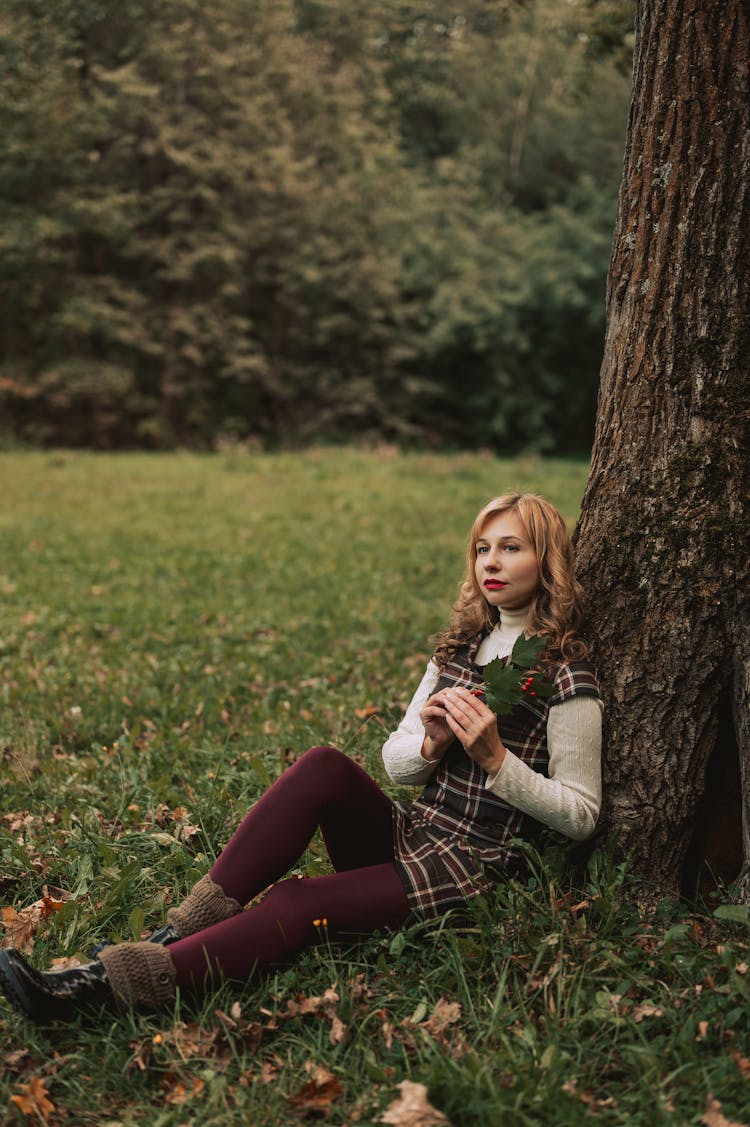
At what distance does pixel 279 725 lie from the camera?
463 cm

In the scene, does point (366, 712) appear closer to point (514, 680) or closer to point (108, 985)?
point (514, 680)

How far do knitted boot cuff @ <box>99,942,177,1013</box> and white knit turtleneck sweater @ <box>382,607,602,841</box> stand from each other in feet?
2.82

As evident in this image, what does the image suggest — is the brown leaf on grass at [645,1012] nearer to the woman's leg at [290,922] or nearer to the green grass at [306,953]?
the green grass at [306,953]

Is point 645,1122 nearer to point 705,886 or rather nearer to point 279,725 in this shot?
point 705,886

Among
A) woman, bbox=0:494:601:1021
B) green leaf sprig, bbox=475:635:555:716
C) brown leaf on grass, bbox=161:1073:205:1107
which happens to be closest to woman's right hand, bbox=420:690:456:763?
woman, bbox=0:494:601:1021

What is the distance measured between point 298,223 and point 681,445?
22.6 metres

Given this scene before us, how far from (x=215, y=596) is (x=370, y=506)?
16.7ft

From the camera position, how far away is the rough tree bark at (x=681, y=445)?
275cm

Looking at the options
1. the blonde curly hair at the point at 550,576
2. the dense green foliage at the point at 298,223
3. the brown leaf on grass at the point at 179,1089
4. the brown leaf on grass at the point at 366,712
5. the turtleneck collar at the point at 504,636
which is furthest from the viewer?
the dense green foliage at the point at 298,223

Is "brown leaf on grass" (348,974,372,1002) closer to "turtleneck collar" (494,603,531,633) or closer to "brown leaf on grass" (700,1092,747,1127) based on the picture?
"brown leaf on grass" (700,1092,747,1127)

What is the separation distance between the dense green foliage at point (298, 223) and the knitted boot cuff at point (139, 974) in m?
20.3

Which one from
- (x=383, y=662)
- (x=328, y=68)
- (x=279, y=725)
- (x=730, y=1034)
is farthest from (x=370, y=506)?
(x=328, y=68)

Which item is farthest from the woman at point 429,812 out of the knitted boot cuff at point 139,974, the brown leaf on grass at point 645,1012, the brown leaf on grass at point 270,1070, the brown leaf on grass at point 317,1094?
the brown leaf on grass at point 645,1012

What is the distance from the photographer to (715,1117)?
2000 mm
